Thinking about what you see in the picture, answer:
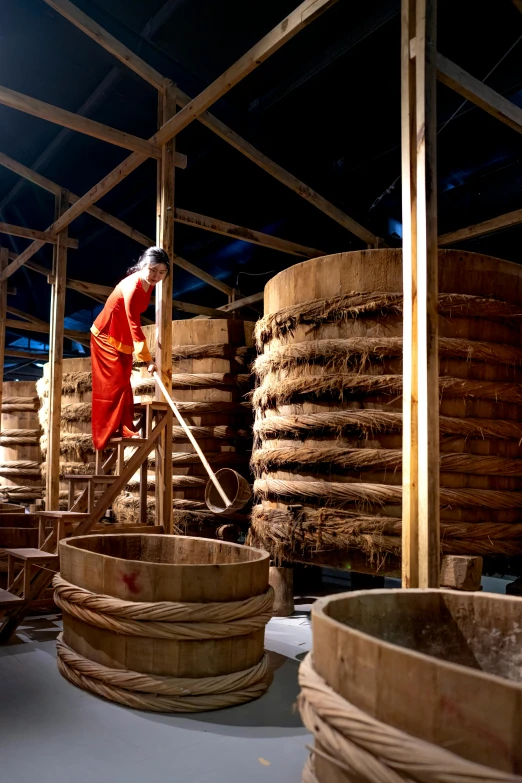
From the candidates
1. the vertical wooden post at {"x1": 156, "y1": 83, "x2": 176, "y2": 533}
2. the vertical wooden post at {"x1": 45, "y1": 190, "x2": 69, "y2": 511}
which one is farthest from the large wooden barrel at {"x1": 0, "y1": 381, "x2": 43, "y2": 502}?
the vertical wooden post at {"x1": 156, "y1": 83, "x2": 176, "y2": 533}

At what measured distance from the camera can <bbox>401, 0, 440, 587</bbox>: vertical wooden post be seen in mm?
2836

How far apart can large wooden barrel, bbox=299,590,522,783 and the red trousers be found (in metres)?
3.18

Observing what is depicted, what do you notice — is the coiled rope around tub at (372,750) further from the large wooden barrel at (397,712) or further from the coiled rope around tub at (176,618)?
the coiled rope around tub at (176,618)

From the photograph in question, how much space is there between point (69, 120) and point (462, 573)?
4201 mm

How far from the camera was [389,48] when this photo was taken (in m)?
6.15

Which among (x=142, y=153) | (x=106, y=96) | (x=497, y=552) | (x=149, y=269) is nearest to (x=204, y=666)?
(x=497, y=552)

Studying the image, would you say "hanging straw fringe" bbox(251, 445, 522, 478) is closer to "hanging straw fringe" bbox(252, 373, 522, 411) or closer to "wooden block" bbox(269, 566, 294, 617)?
"hanging straw fringe" bbox(252, 373, 522, 411)

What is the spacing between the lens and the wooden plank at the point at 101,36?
4.97 meters

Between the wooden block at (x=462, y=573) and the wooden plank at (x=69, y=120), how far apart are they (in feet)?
12.7

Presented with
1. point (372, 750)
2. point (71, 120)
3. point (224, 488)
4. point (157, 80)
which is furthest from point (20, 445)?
point (372, 750)

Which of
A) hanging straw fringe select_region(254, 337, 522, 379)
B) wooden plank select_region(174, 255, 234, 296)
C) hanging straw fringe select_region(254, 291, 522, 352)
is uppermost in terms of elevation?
wooden plank select_region(174, 255, 234, 296)

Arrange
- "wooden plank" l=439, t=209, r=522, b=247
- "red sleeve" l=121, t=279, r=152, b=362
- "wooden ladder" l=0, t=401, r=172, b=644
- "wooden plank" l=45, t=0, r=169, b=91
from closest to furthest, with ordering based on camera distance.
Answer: "wooden ladder" l=0, t=401, r=172, b=644 < "red sleeve" l=121, t=279, r=152, b=362 < "wooden plank" l=45, t=0, r=169, b=91 < "wooden plank" l=439, t=209, r=522, b=247

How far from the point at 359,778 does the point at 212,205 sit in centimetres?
810

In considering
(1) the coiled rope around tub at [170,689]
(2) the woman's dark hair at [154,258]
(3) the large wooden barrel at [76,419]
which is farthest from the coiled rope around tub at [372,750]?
(3) the large wooden barrel at [76,419]
